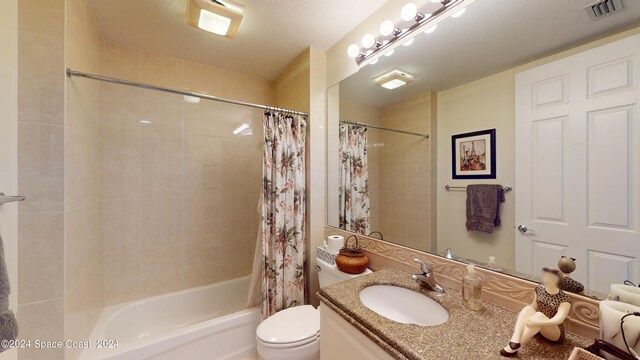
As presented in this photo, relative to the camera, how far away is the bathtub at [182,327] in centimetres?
136

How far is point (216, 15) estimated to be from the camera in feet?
4.60

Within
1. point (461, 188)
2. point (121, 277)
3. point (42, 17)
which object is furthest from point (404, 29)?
point (121, 277)

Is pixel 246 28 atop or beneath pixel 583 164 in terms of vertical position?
atop

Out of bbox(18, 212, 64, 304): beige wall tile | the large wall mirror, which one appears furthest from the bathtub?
the large wall mirror

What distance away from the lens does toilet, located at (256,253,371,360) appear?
1.23m

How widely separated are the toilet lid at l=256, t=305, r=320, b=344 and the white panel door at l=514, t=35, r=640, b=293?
1.13 meters

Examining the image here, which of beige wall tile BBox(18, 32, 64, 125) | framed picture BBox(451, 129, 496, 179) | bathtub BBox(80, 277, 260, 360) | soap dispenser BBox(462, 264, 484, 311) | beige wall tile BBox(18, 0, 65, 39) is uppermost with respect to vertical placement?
beige wall tile BBox(18, 0, 65, 39)

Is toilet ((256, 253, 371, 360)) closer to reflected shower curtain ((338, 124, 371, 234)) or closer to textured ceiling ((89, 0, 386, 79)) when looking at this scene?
reflected shower curtain ((338, 124, 371, 234))

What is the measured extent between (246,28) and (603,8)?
5.90ft

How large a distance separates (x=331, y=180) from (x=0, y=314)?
1.63 metres

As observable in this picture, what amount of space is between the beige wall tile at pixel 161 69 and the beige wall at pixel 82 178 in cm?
28

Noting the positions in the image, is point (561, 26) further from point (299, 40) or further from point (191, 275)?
point (191, 275)

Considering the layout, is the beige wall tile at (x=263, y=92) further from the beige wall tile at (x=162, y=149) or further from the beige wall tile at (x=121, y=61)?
the beige wall tile at (x=121, y=61)

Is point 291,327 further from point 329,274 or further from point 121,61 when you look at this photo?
point 121,61
